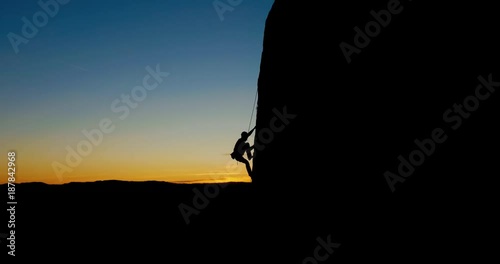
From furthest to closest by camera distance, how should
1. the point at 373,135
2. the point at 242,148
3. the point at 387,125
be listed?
1. the point at 242,148
2. the point at 373,135
3. the point at 387,125

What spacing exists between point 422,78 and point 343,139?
1822 millimetres

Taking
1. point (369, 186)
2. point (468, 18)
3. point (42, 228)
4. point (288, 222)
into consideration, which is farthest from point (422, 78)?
point (42, 228)

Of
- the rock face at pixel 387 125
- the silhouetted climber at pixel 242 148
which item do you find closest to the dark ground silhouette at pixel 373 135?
the rock face at pixel 387 125

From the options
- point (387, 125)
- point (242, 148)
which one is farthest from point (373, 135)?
point (242, 148)

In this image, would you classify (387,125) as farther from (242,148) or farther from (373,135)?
(242,148)

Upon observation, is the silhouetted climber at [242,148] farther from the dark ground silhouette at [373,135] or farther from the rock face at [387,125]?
the rock face at [387,125]

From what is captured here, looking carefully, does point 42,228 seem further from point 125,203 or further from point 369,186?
point 369,186

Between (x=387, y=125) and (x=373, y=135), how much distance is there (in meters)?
0.32

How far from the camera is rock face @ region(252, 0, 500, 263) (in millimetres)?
5016

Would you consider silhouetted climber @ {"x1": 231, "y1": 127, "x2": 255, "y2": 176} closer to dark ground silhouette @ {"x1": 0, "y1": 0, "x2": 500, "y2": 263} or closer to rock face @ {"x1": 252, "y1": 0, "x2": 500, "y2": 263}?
dark ground silhouette @ {"x1": 0, "y1": 0, "x2": 500, "y2": 263}

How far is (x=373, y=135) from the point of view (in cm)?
618

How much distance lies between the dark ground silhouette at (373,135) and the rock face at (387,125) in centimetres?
2

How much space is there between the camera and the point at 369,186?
20.4 feet

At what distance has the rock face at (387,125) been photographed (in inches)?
197
